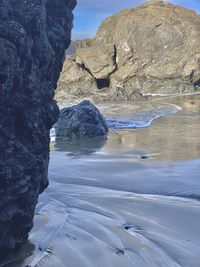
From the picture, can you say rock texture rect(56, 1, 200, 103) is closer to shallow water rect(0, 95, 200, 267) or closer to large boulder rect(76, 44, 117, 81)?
large boulder rect(76, 44, 117, 81)

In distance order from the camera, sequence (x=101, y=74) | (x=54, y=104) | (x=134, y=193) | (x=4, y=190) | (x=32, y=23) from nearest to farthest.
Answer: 1. (x=4, y=190)
2. (x=32, y=23)
3. (x=54, y=104)
4. (x=134, y=193)
5. (x=101, y=74)

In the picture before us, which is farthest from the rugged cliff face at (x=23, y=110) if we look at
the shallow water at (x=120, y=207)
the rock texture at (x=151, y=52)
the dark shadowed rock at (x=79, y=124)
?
the rock texture at (x=151, y=52)

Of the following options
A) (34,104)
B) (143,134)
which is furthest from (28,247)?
(143,134)

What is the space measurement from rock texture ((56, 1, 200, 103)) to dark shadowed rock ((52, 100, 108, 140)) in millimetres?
15609

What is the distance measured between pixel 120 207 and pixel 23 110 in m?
1.67

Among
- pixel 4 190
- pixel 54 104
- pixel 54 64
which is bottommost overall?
pixel 4 190

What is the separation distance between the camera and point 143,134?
9.54 metres

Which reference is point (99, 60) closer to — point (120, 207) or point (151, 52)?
point (151, 52)

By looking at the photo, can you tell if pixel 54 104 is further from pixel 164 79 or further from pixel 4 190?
pixel 164 79

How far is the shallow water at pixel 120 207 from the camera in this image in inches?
127

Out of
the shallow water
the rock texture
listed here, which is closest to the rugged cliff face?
the shallow water

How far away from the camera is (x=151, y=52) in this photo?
27.5 metres

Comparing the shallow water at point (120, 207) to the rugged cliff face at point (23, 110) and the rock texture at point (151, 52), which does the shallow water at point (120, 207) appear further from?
Answer: the rock texture at point (151, 52)

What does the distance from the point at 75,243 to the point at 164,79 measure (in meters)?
23.8
